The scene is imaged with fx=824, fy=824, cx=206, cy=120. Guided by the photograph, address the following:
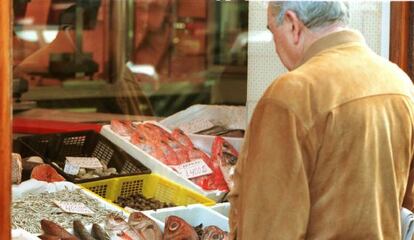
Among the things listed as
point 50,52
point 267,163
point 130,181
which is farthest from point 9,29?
point 50,52

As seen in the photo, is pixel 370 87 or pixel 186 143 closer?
pixel 370 87

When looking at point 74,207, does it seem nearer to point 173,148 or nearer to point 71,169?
point 71,169

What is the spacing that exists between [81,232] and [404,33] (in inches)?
73.9

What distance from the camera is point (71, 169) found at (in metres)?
4.55

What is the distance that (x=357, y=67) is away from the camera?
8.76 ft

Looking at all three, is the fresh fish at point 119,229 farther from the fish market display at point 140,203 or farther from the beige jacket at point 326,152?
the beige jacket at point 326,152

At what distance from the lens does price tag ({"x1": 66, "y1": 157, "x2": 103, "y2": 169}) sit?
463 centimetres

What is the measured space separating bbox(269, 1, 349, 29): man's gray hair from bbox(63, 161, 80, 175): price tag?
2163mm

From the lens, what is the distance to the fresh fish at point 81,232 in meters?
3.62

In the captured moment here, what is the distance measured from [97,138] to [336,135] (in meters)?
2.67

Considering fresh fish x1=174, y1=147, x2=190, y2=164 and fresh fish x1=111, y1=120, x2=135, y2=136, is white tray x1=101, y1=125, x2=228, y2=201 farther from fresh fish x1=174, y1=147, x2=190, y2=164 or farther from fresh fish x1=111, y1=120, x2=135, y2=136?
fresh fish x1=174, y1=147, x2=190, y2=164

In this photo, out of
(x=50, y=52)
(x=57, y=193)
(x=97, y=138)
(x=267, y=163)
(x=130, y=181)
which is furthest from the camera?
(x=50, y=52)

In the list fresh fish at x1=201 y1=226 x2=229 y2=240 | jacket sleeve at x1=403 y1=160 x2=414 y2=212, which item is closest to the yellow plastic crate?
fresh fish at x1=201 y1=226 x2=229 y2=240

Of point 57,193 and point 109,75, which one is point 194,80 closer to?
point 109,75
